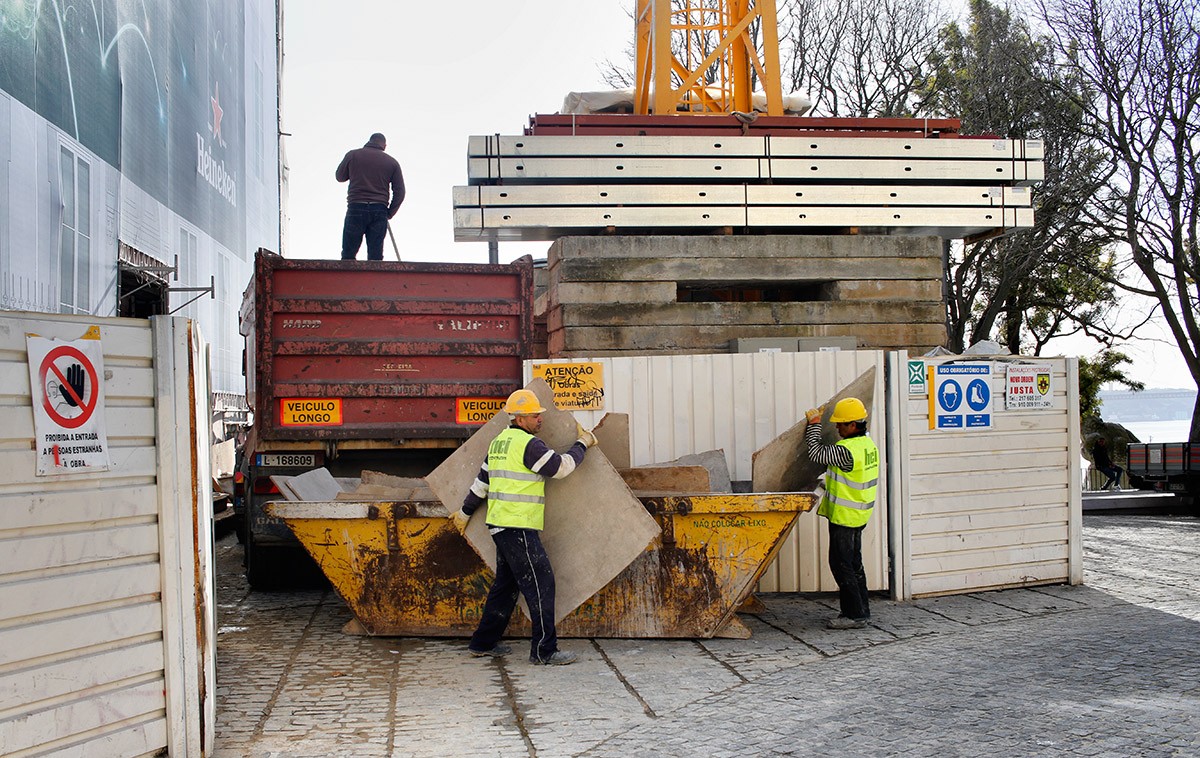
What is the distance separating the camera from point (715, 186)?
10.2m

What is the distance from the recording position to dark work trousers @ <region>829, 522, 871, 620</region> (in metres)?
7.79

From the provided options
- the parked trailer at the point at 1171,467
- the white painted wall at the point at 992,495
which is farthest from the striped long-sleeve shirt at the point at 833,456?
the parked trailer at the point at 1171,467

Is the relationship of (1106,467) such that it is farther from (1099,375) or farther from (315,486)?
(315,486)

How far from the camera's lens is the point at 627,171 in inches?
401

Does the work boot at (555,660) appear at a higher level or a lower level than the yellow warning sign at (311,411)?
lower

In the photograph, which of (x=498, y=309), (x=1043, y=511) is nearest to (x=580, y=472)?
(x=498, y=309)

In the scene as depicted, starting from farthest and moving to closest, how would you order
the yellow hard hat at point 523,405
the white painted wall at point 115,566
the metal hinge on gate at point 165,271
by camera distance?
the metal hinge on gate at point 165,271 → the yellow hard hat at point 523,405 → the white painted wall at point 115,566

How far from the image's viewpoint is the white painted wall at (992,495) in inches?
346

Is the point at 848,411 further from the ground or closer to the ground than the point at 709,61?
closer to the ground

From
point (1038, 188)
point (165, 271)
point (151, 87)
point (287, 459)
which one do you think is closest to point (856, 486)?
point (287, 459)

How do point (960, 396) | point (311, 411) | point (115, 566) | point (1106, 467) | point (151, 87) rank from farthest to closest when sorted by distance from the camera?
point (1106, 467), point (151, 87), point (311, 411), point (960, 396), point (115, 566)

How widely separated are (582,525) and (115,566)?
301 centimetres

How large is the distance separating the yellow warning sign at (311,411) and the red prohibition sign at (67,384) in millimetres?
4486

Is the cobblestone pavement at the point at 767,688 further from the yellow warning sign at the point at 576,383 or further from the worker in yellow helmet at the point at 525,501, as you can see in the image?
the yellow warning sign at the point at 576,383
